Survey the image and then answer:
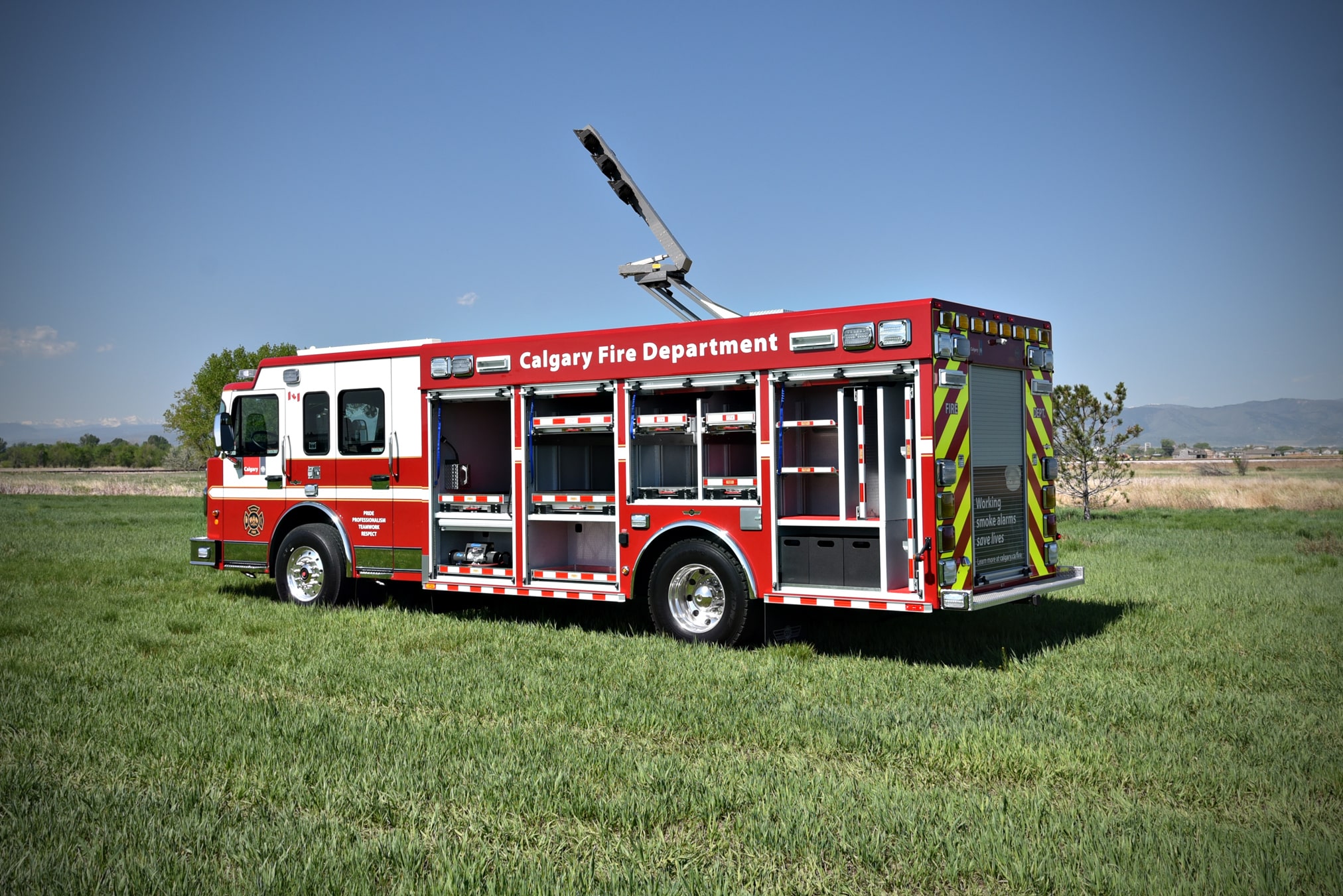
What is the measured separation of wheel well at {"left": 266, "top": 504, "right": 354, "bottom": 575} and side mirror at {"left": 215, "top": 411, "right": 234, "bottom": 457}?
1102mm

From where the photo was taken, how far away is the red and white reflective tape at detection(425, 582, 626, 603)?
9.55m

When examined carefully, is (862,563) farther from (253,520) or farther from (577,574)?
(253,520)

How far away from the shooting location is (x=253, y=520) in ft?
39.9

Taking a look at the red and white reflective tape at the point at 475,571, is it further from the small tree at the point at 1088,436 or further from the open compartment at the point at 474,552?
the small tree at the point at 1088,436

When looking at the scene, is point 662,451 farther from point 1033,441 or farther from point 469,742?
point 469,742

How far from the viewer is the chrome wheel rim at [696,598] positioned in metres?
9.10

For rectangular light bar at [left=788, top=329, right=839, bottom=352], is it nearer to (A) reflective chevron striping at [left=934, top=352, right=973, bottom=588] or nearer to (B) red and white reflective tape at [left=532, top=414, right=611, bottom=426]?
(A) reflective chevron striping at [left=934, top=352, right=973, bottom=588]

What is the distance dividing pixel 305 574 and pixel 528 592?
326 centimetres

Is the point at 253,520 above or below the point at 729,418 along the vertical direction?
below

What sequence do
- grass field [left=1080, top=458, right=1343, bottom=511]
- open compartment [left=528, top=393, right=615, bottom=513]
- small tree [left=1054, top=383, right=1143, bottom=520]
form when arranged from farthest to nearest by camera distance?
1. grass field [left=1080, top=458, right=1343, bottom=511]
2. small tree [left=1054, top=383, right=1143, bottom=520]
3. open compartment [left=528, top=393, right=615, bottom=513]

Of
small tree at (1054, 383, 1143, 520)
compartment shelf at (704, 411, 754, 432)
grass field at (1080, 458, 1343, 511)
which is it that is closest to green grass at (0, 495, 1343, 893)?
compartment shelf at (704, 411, 754, 432)

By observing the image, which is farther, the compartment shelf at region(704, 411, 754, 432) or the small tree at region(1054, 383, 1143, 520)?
the small tree at region(1054, 383, 1143, 520)

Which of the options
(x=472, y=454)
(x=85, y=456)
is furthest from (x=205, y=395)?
(x=472, y=454)

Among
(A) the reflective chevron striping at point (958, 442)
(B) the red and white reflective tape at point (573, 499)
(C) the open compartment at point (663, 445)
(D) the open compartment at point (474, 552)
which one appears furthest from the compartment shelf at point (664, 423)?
(A) the reflective chevron striping at point (958, 442)
